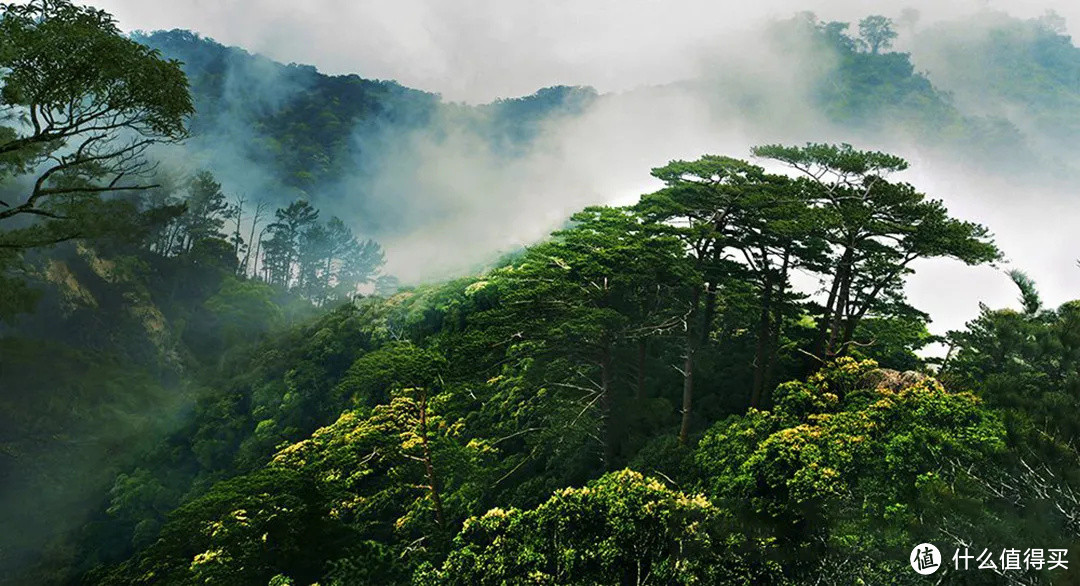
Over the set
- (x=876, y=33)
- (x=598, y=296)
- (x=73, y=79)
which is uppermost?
(x=876, y=33)

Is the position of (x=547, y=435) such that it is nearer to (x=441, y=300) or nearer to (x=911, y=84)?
(x=441, y=300)

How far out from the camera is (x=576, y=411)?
57.4ft

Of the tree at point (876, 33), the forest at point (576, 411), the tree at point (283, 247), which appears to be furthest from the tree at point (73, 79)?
the tree at point (876, 33)

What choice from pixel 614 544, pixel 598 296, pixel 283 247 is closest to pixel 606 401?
pixel 598 296

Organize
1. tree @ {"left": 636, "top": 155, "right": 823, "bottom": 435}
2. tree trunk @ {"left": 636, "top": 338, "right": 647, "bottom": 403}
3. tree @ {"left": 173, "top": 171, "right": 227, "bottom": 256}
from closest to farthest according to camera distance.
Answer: tree @ {"left": 636, "top": 155, "right": 823, "bottom": 435}
tree trunk @ {"left": 636, "top": 338, "right": 647, "bottom": 403}
tree @ {"left": 173, "top": 171, "right": 227, "bottom": 256}

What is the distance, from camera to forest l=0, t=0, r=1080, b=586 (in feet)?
28.8

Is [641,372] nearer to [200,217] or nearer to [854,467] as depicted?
[854,467]

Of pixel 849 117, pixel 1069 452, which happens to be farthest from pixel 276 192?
pixel 849 117

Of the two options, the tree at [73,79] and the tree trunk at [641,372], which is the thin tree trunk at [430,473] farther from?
the tree at [73,79]

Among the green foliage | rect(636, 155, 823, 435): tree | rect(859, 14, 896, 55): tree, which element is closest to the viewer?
the green foliage

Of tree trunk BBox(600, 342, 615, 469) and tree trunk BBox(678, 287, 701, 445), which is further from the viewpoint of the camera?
tree trunk BBox(600, 342, 615, 469)

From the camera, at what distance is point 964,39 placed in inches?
4825

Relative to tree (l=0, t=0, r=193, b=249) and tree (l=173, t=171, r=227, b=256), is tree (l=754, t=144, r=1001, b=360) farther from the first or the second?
tree (l=173, t=171, r=227, b=256)

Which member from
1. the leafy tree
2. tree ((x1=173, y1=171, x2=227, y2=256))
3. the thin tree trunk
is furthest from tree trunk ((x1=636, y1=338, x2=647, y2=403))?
tree ((x1=173, y1=171, x2=227, y2=256))
